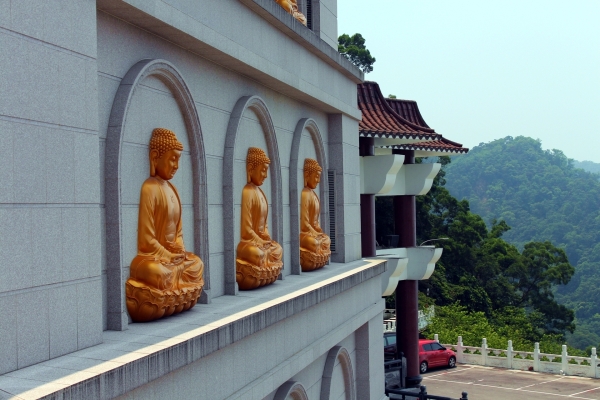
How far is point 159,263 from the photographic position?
670 cm

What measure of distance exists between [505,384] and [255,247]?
19.1m

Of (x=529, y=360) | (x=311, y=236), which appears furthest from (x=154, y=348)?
(x=529, y=360)

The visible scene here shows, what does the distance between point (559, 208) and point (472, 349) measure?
9264cm

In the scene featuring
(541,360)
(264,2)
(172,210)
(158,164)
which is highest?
(264,2)

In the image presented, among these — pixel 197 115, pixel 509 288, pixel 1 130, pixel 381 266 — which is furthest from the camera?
pixel 509 288

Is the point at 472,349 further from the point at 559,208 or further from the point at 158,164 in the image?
the point at 559,208

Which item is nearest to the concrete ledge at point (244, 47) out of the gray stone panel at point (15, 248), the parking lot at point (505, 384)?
the gray stone panel at point (15, 248)

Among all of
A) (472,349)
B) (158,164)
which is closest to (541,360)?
(472,349)

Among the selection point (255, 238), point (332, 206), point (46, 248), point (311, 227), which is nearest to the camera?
point (46, 248)

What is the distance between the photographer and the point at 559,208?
117000 mm

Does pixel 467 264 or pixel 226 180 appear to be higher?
pixel 226 180

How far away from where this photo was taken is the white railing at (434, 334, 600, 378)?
27203 mm

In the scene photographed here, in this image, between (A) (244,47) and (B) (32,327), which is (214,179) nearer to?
(A) (244,47)

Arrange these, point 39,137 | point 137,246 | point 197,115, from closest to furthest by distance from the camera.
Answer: point 39,137 < point 137,246 < point 197,115
